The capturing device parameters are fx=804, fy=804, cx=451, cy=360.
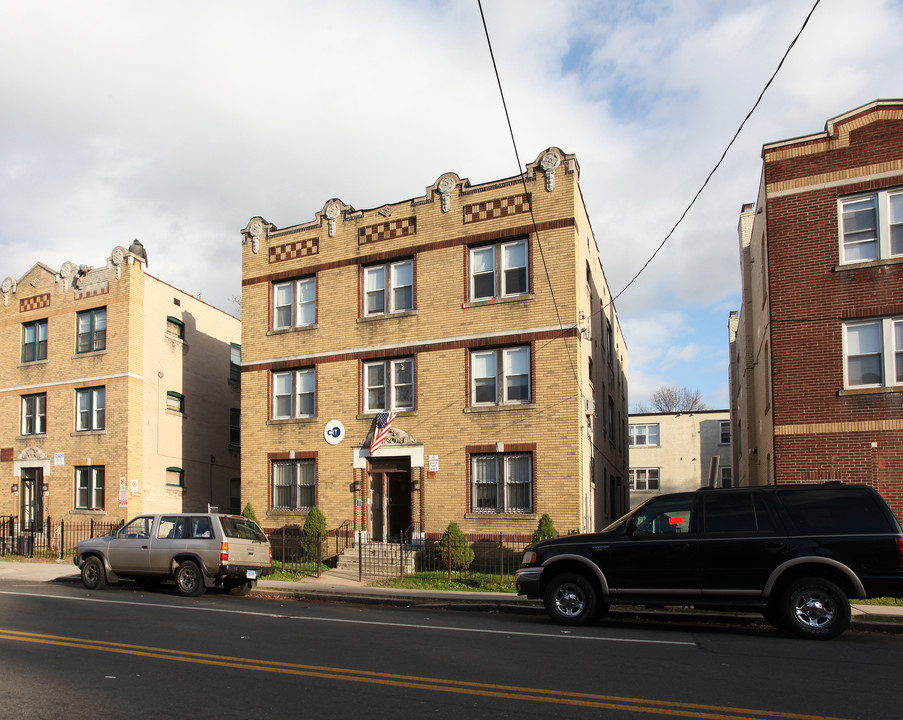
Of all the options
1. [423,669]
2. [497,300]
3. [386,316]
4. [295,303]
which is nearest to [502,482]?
[497,300]

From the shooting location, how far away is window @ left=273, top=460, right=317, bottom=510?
75.2ft

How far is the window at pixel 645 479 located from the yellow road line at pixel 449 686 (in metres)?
42.2

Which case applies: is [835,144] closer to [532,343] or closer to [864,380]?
[864,380]

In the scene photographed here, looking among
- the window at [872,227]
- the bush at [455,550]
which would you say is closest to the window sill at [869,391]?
the window at [872,227]

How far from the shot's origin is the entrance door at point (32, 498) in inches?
1099

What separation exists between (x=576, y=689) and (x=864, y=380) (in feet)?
40.2

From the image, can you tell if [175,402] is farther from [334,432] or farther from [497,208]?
[497,208]

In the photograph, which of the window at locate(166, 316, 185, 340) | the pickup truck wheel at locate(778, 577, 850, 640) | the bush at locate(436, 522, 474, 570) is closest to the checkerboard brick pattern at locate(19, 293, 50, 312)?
the window at locate(166, 316, 185, 340)

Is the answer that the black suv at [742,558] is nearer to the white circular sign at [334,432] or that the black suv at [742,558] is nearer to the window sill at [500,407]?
the window sill at [500,407]

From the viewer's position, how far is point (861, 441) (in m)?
16.4

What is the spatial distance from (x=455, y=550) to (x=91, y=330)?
16.2 m

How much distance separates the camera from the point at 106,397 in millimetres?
26891

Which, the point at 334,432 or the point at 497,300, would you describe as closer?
the point at 497,300

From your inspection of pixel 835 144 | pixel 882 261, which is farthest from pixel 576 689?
pixel 835 144
